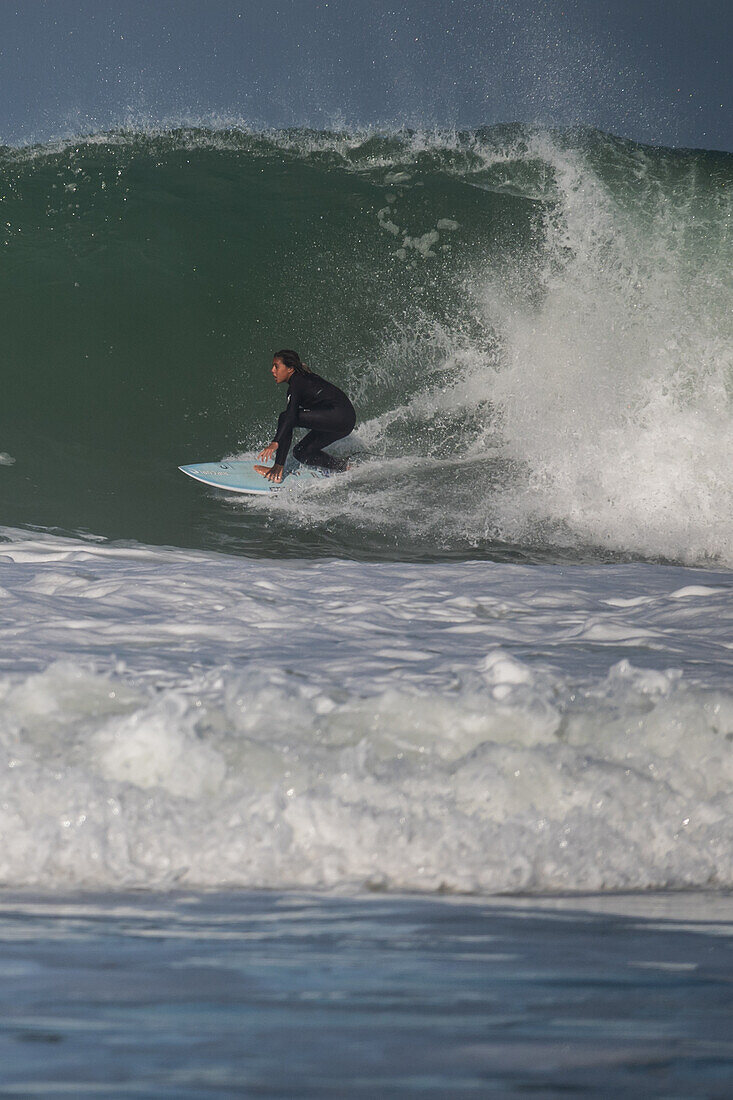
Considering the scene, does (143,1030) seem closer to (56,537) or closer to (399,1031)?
(399,1031)

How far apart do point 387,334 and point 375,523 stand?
4.56 meters

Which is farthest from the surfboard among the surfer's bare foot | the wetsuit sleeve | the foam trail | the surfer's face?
the foam trail

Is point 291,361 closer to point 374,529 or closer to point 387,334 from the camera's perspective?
point 374,529

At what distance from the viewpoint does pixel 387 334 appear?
11.2 metres

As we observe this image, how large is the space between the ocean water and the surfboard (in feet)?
0.66

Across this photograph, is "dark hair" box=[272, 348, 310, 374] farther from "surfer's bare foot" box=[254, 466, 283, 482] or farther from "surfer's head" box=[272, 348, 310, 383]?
"surfer's bare foot" box=[254, 466, 283, 482]

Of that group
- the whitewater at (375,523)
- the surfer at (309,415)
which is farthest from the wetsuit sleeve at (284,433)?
the whitewater at (375,523)

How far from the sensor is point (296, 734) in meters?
2.92

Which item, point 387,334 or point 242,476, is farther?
point 387,334

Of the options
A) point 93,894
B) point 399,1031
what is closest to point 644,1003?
point 399,1031

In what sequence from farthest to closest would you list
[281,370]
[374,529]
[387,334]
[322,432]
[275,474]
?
[387,334] < [322,432] < [281,370] < [275,474] < [374,529]

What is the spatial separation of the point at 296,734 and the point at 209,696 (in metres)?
0.31

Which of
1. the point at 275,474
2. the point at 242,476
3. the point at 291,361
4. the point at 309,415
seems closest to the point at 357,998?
the point at 275,474

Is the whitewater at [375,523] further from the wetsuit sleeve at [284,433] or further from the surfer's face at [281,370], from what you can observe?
the surfer's face at [281,370]
